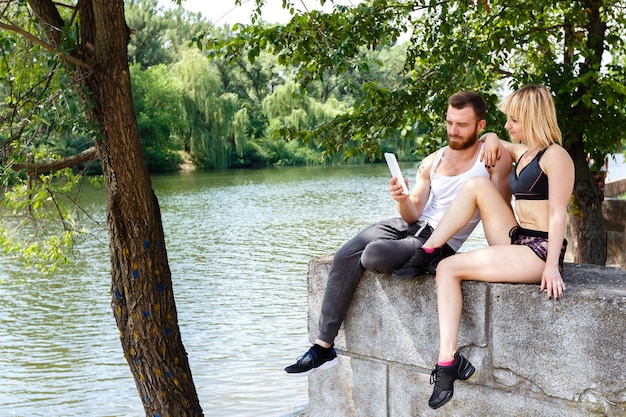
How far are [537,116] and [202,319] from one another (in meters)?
8.77

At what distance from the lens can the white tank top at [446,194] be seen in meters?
3.32

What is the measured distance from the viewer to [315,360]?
3283 mm

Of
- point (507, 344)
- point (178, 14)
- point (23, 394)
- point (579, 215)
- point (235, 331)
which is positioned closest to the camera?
point (507, 344)

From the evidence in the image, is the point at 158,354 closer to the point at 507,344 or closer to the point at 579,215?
the point at 507,344

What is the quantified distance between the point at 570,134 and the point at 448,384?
14.5 ft

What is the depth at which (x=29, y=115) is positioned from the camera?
5.07 metres

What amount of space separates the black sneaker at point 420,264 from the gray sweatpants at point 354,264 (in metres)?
0.06

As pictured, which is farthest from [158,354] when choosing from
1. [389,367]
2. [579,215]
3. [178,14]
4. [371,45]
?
[178,14]

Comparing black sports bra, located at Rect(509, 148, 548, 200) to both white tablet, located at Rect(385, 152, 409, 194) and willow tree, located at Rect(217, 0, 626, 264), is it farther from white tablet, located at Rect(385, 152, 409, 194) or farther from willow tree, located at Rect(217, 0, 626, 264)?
willow tree, located at Rect(217, 0, 626, 264)

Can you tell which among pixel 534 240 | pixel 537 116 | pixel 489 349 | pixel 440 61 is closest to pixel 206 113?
pixel 440 61

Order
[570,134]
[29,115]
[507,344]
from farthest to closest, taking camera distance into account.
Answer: [570,134]
[29,115]
[507,344]

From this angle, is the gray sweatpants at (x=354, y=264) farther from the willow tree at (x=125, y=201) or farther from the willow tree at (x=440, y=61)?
the willow tree at (x=440, y=61)

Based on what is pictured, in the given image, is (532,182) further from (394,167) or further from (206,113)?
(206,113)

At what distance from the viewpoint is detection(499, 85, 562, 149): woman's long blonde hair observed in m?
3.07
